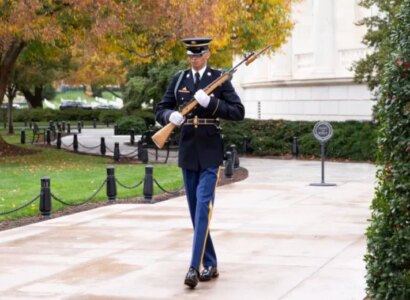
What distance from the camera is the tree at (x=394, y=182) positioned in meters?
5.83

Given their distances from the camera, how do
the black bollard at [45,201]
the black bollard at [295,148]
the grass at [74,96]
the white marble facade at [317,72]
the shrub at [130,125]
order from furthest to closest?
the grass at [74,96] < the shrub at [130,125] < the white marble facade at [317,72] < the black bollard at [295,148] < the black bollard at [45,201]

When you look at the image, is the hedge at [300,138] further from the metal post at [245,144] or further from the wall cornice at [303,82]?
the wall cornice at [303,82]

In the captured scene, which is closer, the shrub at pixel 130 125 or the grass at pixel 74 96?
the shrub at pixel 130 125

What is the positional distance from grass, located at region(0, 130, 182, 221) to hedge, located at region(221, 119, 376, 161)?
572cm

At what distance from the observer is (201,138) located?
28.0ft

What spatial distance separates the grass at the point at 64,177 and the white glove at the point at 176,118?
652 cm

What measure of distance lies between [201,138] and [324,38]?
2999 centimetres

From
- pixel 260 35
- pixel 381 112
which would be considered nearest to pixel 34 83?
pixel 260 35

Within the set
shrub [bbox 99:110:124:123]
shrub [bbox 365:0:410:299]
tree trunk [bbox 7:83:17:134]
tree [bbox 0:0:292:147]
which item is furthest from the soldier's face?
shrub [bbox 99:110:124:123]

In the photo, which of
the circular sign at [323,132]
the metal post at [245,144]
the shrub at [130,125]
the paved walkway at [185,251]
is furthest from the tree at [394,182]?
the shrub at [130,125]

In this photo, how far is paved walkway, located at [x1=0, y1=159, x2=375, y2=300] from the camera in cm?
834

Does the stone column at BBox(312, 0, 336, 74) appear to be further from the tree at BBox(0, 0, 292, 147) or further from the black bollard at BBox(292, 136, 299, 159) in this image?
the black bollard at BBox(292, 136, 299, 159)

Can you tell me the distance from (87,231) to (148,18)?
44.7 ft

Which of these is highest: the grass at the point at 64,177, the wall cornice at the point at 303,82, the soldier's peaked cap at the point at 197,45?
the wall cornice at the point at 303,82
